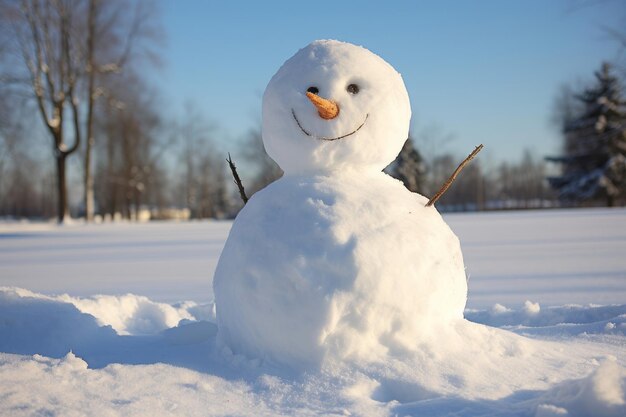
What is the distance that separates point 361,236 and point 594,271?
4.98 meters

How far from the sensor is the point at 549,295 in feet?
16.3

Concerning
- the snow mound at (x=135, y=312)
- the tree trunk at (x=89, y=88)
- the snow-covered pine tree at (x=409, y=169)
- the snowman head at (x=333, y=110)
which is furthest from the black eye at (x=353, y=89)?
the snow-covered pine tree at (x=409, y=169)

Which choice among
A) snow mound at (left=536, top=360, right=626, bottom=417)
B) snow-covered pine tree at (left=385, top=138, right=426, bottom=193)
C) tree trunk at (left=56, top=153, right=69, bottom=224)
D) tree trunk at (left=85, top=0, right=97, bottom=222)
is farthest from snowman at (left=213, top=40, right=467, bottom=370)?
snow-covered pine tree at (left=385, top=138, right=426, bottom=193)

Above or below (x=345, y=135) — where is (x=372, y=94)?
above

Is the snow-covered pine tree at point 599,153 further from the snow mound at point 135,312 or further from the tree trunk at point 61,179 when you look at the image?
the snow mound at point 135,312

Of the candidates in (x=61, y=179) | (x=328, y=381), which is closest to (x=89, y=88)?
(x=61, y=179)

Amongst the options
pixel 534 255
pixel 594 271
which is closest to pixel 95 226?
pixel 534 255

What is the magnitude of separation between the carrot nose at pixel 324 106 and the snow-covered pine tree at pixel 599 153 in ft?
87.5

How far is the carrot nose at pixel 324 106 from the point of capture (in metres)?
2.66

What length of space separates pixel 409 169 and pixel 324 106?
1097 inches

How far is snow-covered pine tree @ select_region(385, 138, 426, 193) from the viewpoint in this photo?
29264mm

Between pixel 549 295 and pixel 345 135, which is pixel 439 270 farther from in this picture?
pixel 549 295

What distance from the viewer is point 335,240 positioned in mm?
2535

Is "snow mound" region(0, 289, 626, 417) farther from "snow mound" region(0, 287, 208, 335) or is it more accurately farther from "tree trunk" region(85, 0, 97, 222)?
"tree trunk" region(85, 0, 97, 222)
